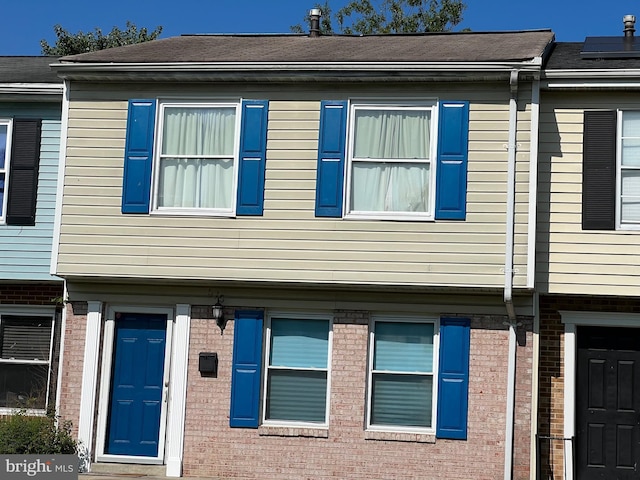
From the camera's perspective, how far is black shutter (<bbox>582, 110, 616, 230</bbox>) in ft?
39.9

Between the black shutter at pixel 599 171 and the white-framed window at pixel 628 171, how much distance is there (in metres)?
0.09

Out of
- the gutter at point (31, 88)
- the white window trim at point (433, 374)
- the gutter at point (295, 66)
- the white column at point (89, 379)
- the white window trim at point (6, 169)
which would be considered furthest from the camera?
the white window trim at point (6, 169)

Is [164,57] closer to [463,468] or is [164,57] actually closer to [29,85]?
[29,85]

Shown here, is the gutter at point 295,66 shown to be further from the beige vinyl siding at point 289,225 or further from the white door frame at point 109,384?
the white door frame at point 109,384

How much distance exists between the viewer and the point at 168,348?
13133 millimetres

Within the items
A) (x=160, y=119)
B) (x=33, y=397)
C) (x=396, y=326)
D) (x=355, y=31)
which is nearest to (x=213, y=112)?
(x=160, y=119)

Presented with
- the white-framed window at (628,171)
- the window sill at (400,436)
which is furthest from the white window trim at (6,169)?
the white-framed window at (628,171)

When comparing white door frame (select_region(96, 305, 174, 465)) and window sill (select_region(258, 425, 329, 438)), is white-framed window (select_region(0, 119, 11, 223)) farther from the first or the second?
window sill (select_region(258, 425, 329, 438))

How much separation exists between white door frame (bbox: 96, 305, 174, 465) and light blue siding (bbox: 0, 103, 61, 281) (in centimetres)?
125

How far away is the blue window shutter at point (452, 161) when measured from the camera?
12.2 m

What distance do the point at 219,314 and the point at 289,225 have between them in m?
1.56

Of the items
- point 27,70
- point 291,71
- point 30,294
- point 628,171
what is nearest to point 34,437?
point 30,294

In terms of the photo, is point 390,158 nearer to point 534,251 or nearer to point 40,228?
point 534,251

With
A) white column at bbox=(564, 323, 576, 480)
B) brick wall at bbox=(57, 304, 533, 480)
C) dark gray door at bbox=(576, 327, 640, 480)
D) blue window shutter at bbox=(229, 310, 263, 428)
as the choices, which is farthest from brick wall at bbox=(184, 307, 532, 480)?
dark gray door at bbox=(576, 327, 640, 480)
